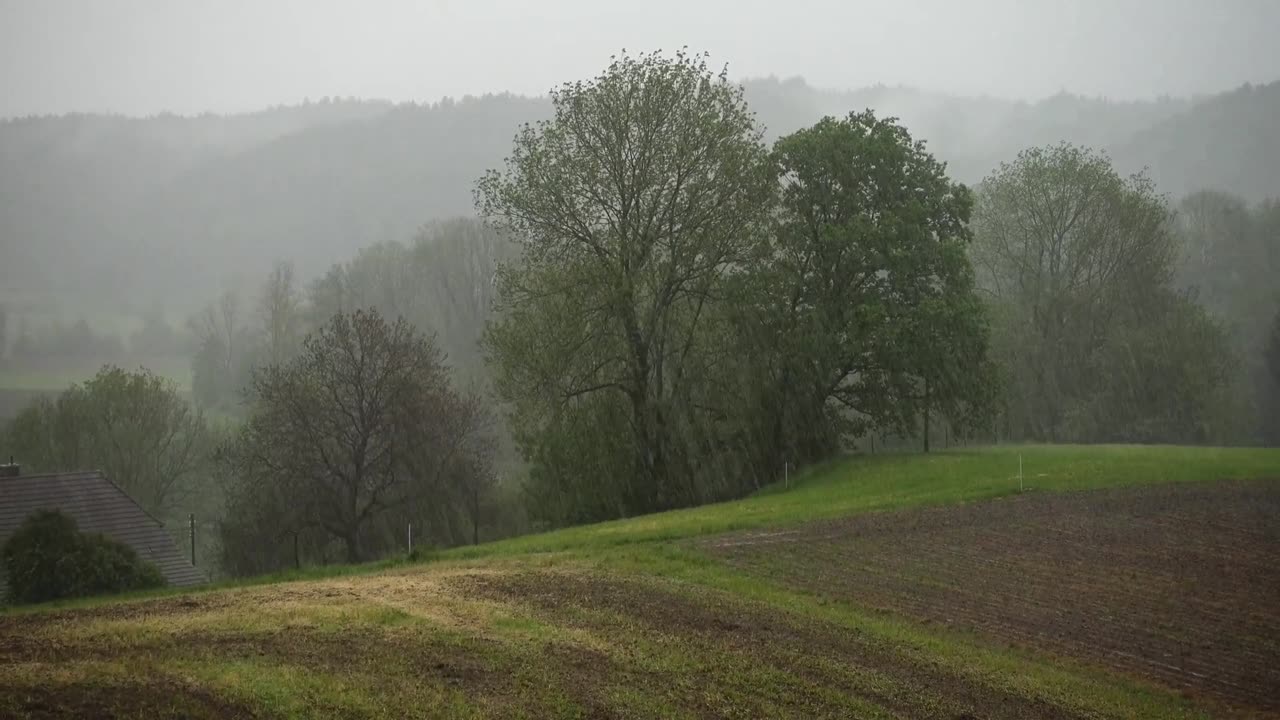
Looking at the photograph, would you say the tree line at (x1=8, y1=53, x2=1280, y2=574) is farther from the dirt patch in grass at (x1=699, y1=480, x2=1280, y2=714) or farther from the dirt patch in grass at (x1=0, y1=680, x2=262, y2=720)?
the dirt patch in grass at (x1=0, y1=680, x2=262, y2=720)

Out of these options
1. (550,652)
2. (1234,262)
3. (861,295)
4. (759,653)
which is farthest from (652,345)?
(1234,262)

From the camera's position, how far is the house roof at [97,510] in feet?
107

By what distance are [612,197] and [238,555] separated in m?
20.9

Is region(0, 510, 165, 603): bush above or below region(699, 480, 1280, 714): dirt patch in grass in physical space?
above

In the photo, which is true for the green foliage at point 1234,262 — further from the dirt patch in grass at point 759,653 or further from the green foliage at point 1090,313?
A: the dirt patch in grass at point 759,653

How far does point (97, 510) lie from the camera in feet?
115

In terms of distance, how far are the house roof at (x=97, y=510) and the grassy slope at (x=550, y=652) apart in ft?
52.1

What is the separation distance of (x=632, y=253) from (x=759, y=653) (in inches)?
991

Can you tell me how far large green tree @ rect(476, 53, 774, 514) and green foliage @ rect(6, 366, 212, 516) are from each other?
28125 millimetres

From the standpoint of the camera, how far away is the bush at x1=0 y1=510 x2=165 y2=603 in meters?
22.1

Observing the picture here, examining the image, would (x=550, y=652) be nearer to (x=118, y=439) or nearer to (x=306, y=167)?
(x=118, y=439)

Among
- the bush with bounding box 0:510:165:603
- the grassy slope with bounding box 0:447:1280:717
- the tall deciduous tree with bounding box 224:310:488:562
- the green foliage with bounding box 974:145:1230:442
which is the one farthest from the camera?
the green foliage with bounding box 974:145:1230:442

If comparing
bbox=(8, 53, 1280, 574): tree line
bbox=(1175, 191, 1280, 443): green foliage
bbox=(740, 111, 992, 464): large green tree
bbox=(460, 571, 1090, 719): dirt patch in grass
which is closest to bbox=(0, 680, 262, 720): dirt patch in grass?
bbox=(460, 571, 1090, 719): dirt patch in grass

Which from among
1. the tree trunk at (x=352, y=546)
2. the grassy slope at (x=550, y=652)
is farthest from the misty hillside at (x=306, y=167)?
the grassy slope at (x=550, y=652)
